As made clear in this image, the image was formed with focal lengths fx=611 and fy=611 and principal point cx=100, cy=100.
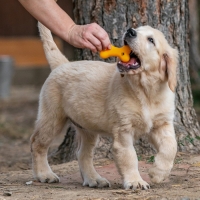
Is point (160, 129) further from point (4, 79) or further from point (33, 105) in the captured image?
point (4, 79)

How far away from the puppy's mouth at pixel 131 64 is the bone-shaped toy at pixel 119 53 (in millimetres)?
40

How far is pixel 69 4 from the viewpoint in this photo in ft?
50.2

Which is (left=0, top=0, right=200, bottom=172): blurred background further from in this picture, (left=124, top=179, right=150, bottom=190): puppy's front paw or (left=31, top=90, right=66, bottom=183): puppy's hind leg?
(left=124, top=179, right=150, bottom=190): puppy's front paw

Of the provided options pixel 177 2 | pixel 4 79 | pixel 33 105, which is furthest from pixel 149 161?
pixel 4 79

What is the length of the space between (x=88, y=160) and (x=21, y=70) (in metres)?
9.96

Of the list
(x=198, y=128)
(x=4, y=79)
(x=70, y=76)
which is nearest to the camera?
(x=70, y=76)

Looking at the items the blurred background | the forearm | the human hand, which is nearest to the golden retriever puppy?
the human hand

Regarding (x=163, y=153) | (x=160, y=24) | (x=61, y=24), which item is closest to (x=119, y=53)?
(x=61, y=24)

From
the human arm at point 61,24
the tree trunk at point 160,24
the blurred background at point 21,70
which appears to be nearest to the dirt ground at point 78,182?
the tree trunk at point 160,24

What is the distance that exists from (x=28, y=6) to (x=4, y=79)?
8.75 m

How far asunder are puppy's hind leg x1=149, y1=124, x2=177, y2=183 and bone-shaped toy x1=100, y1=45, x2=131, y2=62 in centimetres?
67

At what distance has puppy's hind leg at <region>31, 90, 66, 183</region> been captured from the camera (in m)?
5.44

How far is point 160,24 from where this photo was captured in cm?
591

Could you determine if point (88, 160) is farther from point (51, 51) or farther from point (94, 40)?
point (94, 40)
